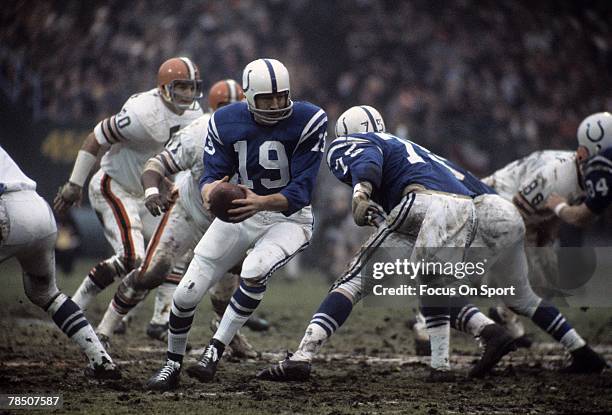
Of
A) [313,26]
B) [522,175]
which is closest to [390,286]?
[522,175]

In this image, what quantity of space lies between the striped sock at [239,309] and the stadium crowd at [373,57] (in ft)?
25.3

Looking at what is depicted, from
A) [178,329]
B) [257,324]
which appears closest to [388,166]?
[178,329]

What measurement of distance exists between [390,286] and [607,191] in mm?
1605

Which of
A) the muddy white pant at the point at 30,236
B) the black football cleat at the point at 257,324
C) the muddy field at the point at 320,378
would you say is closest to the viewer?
the muddy field at the point at 320,378

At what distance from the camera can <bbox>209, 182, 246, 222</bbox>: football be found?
5543 millimetres

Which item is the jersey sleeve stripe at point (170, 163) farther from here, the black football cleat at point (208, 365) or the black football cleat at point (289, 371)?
the black football cleat at point (289, 371)

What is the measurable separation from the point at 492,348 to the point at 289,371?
1.34m

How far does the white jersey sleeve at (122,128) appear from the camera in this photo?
7324 mm

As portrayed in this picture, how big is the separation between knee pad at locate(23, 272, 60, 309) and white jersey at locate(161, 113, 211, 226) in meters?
1.13

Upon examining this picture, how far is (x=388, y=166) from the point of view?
6086 mm

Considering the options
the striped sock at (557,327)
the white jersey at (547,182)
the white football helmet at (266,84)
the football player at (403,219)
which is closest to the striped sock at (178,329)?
the football player at (403,219)

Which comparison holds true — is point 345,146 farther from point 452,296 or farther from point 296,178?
point 452,296

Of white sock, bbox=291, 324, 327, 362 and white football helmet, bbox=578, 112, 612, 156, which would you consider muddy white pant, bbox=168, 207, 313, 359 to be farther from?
white football helmet, bbox=578, 112, 612, 156

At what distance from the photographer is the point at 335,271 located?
1331 cm
